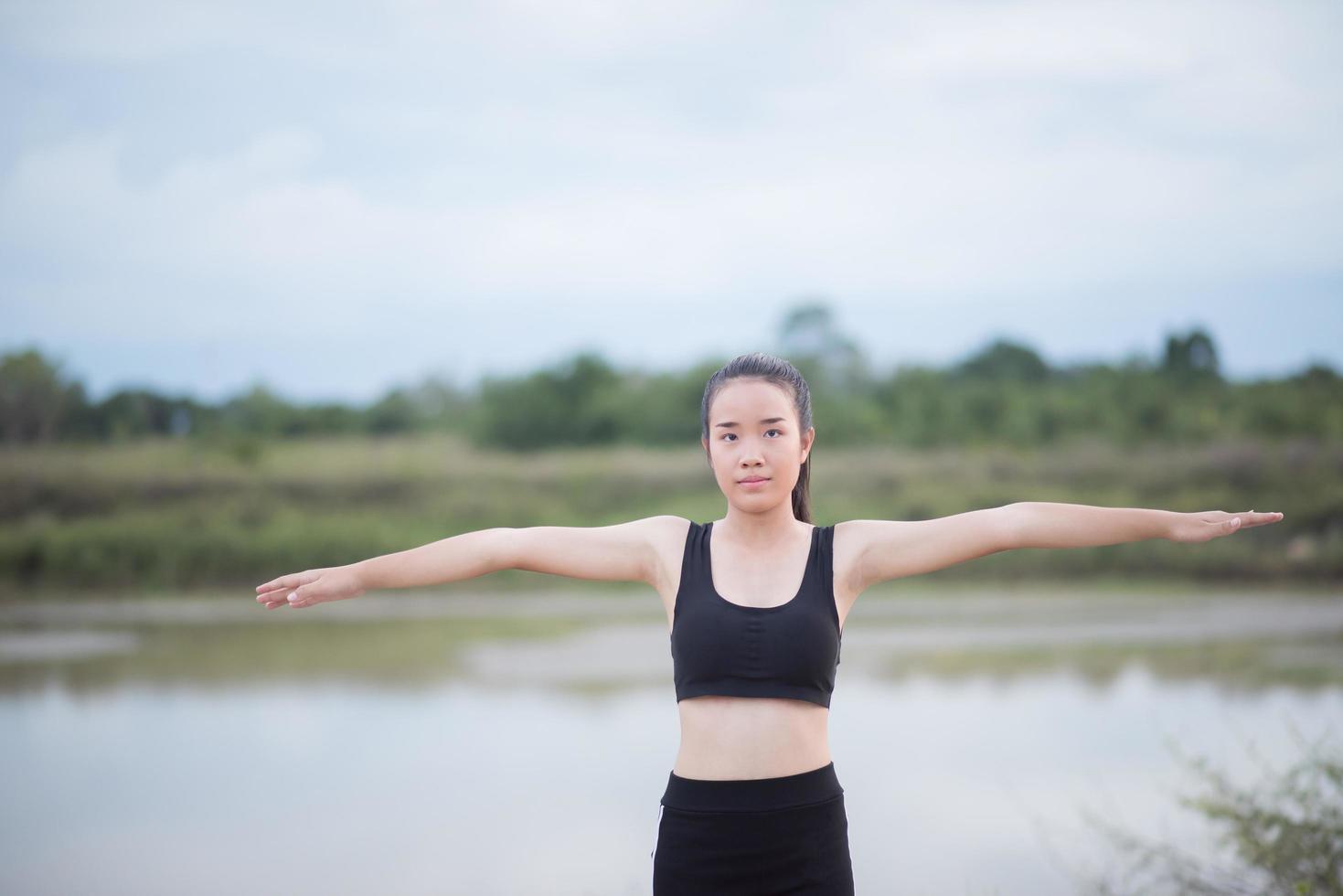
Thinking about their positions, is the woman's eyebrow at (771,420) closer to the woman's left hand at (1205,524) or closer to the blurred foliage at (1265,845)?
the woman's left hand at (1205,524)

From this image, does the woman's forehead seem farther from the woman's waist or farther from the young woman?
the woman's waist

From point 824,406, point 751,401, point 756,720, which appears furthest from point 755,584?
point 824,406

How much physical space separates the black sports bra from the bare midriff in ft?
0.09

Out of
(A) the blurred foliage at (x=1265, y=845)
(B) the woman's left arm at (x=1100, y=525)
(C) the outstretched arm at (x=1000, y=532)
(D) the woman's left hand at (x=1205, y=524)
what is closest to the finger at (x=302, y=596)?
(C) the outstretched arm at (x=1000, y=532)

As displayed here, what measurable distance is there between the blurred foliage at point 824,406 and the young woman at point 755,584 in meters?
18.0

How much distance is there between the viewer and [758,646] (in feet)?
7.36

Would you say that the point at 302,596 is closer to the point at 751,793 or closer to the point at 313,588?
the point at 313,588

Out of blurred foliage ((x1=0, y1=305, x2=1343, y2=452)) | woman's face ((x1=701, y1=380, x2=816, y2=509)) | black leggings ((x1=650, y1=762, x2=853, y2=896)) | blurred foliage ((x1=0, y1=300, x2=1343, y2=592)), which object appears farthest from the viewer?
blurred foliage ((x1=0, y1=305, x2=1343, y2=452))

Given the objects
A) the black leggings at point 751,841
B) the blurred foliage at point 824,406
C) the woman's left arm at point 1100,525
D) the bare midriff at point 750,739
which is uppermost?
the blurred foliage at point 824,406

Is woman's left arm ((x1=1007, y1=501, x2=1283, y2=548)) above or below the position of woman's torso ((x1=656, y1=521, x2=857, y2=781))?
above

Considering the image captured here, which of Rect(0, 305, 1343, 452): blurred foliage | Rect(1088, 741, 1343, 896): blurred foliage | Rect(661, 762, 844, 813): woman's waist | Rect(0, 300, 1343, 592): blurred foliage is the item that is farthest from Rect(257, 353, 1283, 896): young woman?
Rect(0, 305, 1343, 452): blurred foliage

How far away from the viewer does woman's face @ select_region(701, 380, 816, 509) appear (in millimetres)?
2299

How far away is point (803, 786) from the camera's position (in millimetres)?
2252

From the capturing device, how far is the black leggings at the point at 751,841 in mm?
2195
